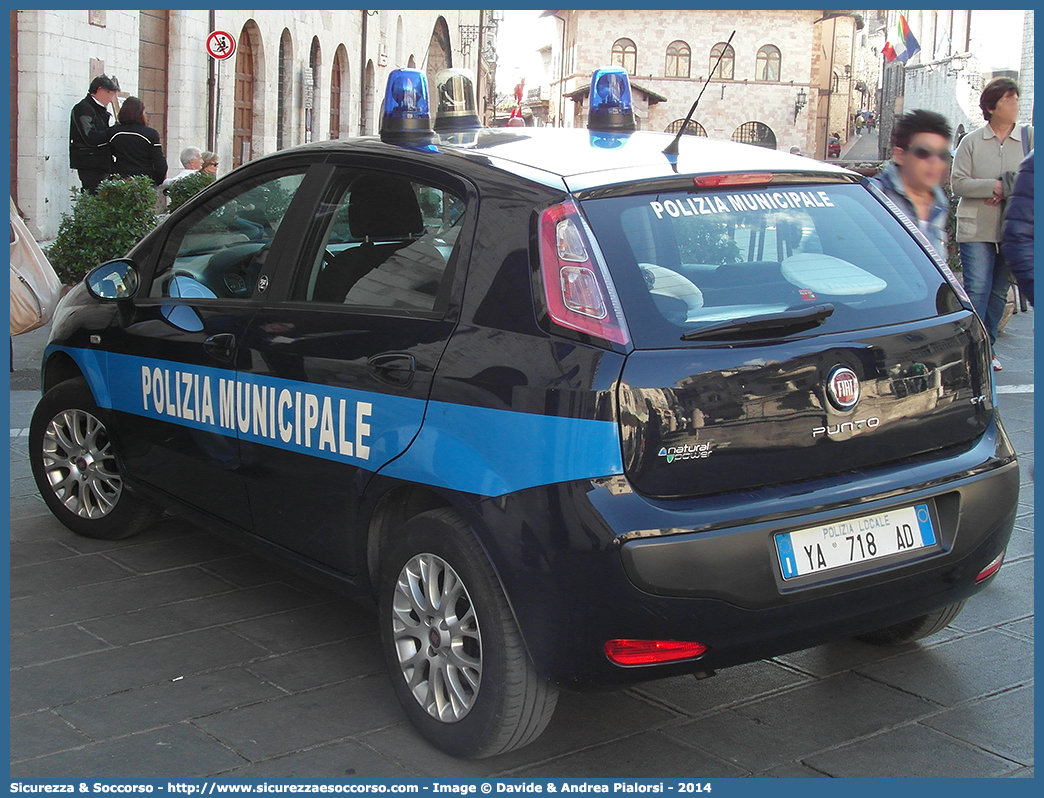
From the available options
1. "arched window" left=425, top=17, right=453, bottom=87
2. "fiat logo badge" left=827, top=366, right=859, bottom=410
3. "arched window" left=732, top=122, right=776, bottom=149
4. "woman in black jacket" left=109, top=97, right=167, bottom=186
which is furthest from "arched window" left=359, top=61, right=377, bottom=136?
"arched window" left=732, top=122, right=776, bottom=149

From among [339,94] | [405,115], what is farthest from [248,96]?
[405,115]

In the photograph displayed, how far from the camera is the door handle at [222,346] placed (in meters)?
3.90

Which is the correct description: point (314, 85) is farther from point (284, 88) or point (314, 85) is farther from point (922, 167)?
point (922, 167)

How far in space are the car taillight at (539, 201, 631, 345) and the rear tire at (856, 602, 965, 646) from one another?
1568 mm

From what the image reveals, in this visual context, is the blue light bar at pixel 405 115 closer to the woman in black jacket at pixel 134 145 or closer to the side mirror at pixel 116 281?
the side mirror at pixel 116 281

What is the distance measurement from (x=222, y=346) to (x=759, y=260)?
1.75 metres

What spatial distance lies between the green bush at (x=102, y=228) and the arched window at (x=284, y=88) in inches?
773

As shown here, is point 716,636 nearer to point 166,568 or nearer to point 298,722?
point 298,722

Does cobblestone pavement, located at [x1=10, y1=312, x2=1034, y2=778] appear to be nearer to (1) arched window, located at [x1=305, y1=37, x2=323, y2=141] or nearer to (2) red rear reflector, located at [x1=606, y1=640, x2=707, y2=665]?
(2) red rear reflector, located at [x1=606, y1=640, x2=707, y2=665]

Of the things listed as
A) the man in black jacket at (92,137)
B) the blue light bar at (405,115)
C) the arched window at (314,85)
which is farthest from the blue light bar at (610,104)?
the arched window at (314,85)

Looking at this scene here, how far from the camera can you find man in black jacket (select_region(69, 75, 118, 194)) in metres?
12.0

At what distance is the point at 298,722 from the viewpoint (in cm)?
337

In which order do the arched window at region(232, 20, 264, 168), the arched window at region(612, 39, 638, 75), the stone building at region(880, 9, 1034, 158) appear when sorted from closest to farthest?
the arched window at region(232, 20, 264, 168) < the stone building at region(880, 9, 1034, 158) < the arched window at region(612, 39, 638, 75)

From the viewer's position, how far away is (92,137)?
39.5 ft
